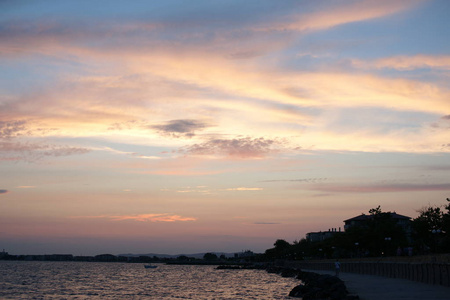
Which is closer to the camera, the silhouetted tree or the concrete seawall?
the concrete seawall

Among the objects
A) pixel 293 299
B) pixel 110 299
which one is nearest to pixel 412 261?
pixel 293 299

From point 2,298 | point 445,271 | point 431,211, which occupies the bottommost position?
point 2,298

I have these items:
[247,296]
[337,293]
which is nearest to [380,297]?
[337,293]

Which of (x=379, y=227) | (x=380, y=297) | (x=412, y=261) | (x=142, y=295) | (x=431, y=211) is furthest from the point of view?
(x=379, y=227)

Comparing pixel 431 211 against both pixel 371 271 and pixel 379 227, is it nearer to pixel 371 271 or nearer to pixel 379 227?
pixel 379 227

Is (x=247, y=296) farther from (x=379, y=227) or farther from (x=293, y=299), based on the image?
(x=379, y=227)

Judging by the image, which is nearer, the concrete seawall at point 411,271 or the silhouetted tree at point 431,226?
the concrete seawall at point 411,271

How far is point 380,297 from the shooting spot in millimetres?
30500

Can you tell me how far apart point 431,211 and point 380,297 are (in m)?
62.6

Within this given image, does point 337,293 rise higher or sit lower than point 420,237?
lower

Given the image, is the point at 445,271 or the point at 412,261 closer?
the point at 445,271

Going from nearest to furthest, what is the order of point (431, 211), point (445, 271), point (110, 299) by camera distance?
point (445, 271) → point (110, 299) → point (431, 211)

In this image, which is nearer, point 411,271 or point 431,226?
point 411,271

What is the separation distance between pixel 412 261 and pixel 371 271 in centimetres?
1890
